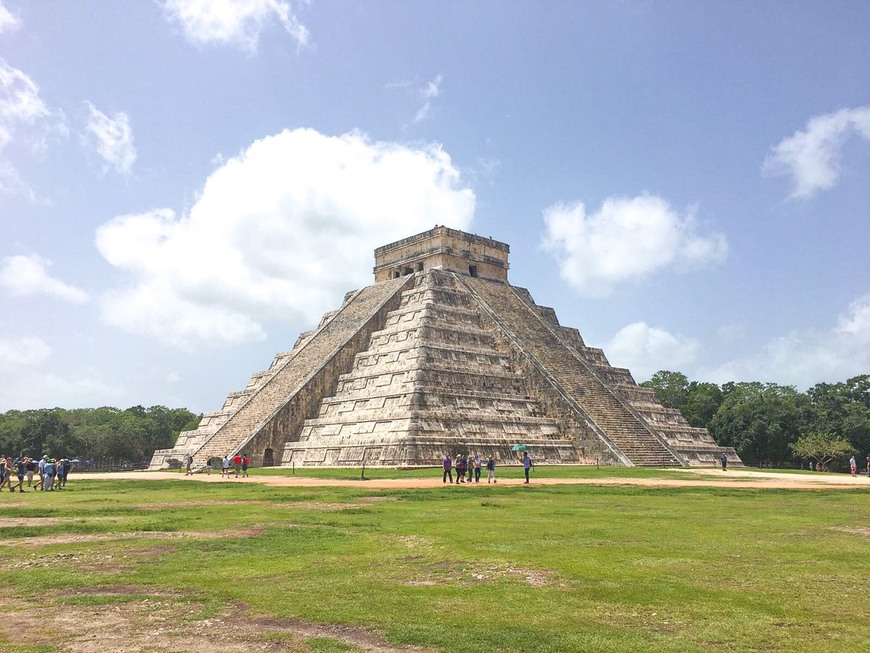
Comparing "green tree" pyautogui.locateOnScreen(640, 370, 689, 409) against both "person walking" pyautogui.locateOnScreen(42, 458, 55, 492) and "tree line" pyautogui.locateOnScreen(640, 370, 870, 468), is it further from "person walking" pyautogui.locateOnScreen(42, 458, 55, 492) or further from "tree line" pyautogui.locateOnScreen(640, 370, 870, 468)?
"person walking" pyautogui.locateOnScreen(42, 458, 55, 492)

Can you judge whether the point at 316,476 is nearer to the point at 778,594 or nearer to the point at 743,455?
the point at 778,594

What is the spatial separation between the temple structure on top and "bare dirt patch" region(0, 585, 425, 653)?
19.9 m

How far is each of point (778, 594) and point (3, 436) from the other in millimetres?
56185

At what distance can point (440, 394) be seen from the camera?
2919 cm

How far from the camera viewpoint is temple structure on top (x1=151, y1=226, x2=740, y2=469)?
2861cm

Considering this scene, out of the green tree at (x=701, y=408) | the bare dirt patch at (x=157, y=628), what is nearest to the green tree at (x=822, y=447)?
the green tree at (x=701, y=408)

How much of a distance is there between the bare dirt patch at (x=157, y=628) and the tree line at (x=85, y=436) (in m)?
39.7

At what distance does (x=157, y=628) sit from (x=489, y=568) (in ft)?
11.3

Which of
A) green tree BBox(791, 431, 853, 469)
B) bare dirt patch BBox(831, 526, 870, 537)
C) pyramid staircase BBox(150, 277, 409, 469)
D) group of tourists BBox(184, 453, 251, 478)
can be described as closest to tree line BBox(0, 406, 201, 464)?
pyramid staircase BBox(150, 277, 409, 469)

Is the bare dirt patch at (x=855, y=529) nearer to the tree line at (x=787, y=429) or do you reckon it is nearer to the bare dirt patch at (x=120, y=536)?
the bare dirt patch at (x=120, y=536)

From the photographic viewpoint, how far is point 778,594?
21.0ft

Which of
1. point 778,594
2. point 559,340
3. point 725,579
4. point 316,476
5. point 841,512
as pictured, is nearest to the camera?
point 778,594

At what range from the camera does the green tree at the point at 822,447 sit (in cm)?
4544

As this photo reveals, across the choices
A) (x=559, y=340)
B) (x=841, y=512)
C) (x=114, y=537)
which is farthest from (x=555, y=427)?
(x=114, y=537)
